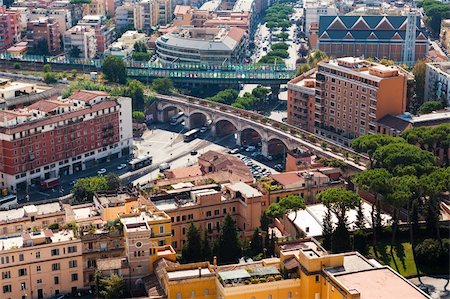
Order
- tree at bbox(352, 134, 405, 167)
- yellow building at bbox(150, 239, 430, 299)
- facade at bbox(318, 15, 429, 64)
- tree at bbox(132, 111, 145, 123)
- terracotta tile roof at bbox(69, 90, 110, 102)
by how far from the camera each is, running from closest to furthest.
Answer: yellow building at bbox(150, 239, 430, 299)
tree at bbox(352, 134, 405, 167)
terracotta tile roof at bbox(69, 90, 110, 102)
tree at bbox(132, 111, 145, 123)
facade at bbox(318, 15, 429, 64)

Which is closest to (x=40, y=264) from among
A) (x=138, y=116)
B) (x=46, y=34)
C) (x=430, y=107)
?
(x=138, y=116)

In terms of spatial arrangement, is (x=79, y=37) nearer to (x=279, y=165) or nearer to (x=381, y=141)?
(x=279, y=165)

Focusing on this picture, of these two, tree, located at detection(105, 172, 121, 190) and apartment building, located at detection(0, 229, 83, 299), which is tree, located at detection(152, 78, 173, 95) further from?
apartment building, located at detection(0, 229, 83, 299)

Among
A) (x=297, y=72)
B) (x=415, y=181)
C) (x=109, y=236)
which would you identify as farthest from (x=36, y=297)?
(x=297, y=72)

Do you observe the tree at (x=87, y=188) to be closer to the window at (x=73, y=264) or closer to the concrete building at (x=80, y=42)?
the window at (x=73, y=264)

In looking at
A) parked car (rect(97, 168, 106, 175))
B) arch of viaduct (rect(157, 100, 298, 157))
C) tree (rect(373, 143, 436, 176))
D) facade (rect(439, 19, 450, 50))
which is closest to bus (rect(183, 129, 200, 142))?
arch of viaduct (rect(157, 100, 298, 157))

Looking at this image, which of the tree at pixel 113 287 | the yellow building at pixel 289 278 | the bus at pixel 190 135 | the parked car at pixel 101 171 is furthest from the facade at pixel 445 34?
the tree at pixel 113 287
